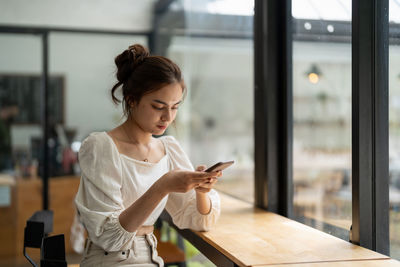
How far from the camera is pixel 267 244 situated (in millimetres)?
1864

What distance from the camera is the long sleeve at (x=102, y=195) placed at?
1.68m

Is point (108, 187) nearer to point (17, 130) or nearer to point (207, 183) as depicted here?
point (207, 183)

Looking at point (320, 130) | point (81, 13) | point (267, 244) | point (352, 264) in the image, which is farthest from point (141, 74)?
point (320, 130)

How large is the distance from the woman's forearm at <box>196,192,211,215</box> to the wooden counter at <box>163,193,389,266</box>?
3.9 inches

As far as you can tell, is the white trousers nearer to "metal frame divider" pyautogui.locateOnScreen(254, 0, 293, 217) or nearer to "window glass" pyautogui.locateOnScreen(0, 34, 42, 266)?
"metal frame divider" pyautogui.locateOnScreen(254, 0, 293, 217)

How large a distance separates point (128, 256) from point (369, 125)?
1010 mm

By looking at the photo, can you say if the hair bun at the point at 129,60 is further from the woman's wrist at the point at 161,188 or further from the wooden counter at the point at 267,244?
the wooden counter at the point at 267,244

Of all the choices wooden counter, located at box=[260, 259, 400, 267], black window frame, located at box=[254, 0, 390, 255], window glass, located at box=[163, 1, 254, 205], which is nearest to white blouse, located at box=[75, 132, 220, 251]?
wooden counter, located at box=[260, 259, 400, 267]

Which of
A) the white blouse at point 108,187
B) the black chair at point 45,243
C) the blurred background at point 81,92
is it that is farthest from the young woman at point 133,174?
the blurred background at point 81,92

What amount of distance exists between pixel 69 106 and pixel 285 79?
2.67m

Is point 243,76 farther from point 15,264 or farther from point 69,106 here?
point 15,264

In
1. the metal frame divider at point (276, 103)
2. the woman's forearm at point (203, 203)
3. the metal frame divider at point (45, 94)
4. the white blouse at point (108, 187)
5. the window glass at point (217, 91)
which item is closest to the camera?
the white blouse at point (108, 187)

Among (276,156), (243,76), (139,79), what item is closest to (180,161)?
(139,79)

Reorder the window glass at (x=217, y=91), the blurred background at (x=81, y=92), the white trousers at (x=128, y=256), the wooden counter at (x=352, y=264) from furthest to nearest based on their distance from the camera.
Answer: the blurred background at (x=81, y=92) → the window glass at (x=217, y=91) → the white trousers at (x=128, y=256) → the wooden counter at (x=352, y=264)
